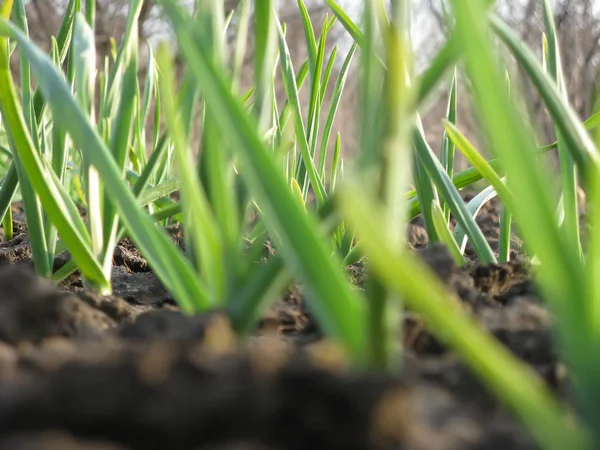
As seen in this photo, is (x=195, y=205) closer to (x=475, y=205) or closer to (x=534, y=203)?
(x=534, y=203)

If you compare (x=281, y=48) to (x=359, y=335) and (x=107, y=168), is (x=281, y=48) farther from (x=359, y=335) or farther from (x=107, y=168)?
(x=359, y=335)

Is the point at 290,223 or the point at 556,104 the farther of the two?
the point at 556,104

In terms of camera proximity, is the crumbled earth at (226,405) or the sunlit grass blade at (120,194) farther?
the sunlit grass blade at (120,194)

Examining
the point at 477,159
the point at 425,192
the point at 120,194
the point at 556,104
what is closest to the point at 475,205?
the point at 425,192

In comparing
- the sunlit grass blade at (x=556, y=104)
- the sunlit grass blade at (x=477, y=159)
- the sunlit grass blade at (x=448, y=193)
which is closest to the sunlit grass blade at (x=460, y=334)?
the sunlit grass blade at (x=556, y=104)

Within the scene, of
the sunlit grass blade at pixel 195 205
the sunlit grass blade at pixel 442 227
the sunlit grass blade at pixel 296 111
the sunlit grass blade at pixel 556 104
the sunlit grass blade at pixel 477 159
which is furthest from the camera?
the sunlit grass blade at pixel 296 111

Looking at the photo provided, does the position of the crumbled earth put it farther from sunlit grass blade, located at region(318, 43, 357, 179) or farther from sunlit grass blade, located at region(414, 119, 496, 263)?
sunlit grass blade, located at region(318, 43, 357, 179)

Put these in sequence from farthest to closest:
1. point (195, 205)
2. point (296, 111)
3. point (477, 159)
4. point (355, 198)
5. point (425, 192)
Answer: point (296, 111)
point (425, 192)
point (477, 159)
point (195, 205)
point (355, 198)

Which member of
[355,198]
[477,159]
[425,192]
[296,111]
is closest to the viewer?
[355,198]

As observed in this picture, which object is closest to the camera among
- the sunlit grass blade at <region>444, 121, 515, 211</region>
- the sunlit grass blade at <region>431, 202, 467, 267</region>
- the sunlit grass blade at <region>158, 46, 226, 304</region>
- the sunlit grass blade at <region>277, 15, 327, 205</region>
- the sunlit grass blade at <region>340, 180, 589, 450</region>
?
the sunlit grass blade at <region>340, 180, 589, 450</region>

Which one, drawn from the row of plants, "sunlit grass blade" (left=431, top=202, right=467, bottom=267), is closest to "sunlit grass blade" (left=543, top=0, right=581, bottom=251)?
the row of plants

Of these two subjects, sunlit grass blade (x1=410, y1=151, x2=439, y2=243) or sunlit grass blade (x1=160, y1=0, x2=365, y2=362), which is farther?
sunlit grass blade (x1=410, y1=151, x2=439, y2=243)

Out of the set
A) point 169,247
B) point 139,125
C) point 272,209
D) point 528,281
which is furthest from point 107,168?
Result: point 139,125

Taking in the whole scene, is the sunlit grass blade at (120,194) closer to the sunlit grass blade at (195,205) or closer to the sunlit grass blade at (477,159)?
the sunlit grass blade at (195,205)
